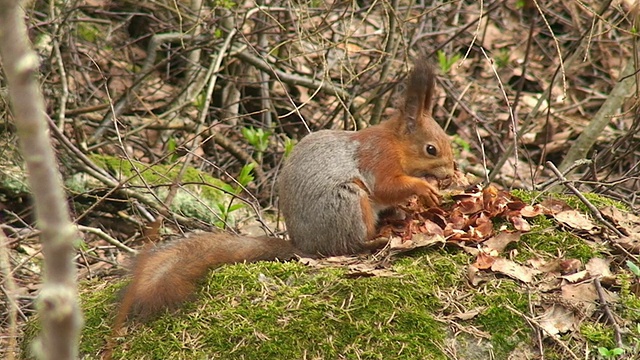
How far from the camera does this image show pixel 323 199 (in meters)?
3.87

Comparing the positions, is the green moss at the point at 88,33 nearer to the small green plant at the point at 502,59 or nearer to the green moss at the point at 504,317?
the small green plant at the point at 502,59

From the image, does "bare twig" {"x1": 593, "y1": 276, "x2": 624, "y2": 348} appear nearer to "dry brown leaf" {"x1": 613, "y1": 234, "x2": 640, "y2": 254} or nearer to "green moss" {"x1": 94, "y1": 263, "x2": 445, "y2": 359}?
"dry brown leaf" {"x1": 613, "y1": 234, "x2": 640, "y2": 254}

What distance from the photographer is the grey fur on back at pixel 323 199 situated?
382 centimetres

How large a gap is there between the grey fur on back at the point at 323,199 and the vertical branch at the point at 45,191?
114 inches

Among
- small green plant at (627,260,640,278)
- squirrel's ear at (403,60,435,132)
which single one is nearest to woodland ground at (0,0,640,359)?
small green plant at (627,260,640,278)

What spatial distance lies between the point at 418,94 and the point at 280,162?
2.61m

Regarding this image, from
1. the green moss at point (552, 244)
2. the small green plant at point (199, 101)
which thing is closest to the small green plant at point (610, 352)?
the green moss at point (552, 244)

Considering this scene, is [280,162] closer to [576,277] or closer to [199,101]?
[199,101]

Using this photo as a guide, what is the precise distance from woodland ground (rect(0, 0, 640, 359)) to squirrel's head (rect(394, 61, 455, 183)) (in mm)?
249

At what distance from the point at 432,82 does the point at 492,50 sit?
4.78 m

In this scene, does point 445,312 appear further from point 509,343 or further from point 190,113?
point 190,113

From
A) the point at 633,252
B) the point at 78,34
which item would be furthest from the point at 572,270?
the point at 78,34

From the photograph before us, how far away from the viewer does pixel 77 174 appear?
18.0ft

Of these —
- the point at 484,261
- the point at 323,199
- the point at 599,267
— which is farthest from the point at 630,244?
the point at 323,199
